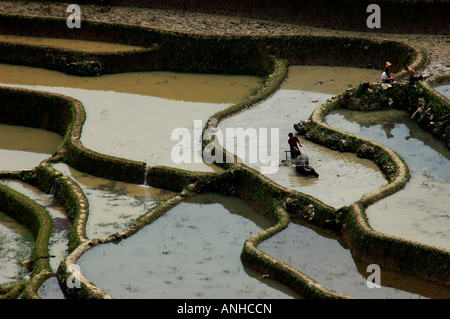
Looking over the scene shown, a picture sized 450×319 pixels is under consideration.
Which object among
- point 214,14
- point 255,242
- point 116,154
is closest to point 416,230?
point 255,242

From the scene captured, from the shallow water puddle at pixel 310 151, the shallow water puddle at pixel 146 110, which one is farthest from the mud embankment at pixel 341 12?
the shallow water puddle at pixel 146 110

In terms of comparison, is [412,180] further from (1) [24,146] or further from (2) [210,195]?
(1) [24,146]

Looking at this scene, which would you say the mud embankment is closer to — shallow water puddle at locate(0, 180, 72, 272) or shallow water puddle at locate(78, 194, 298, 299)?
shallow water puddle at locate(78, 194, 298, 299)

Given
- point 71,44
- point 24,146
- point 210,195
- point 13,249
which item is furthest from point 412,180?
point 71,44

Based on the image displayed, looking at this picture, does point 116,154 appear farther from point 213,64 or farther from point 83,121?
point 213,64

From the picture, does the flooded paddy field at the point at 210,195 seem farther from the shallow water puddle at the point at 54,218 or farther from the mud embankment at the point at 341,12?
the mud embankment at the point at 341,12
